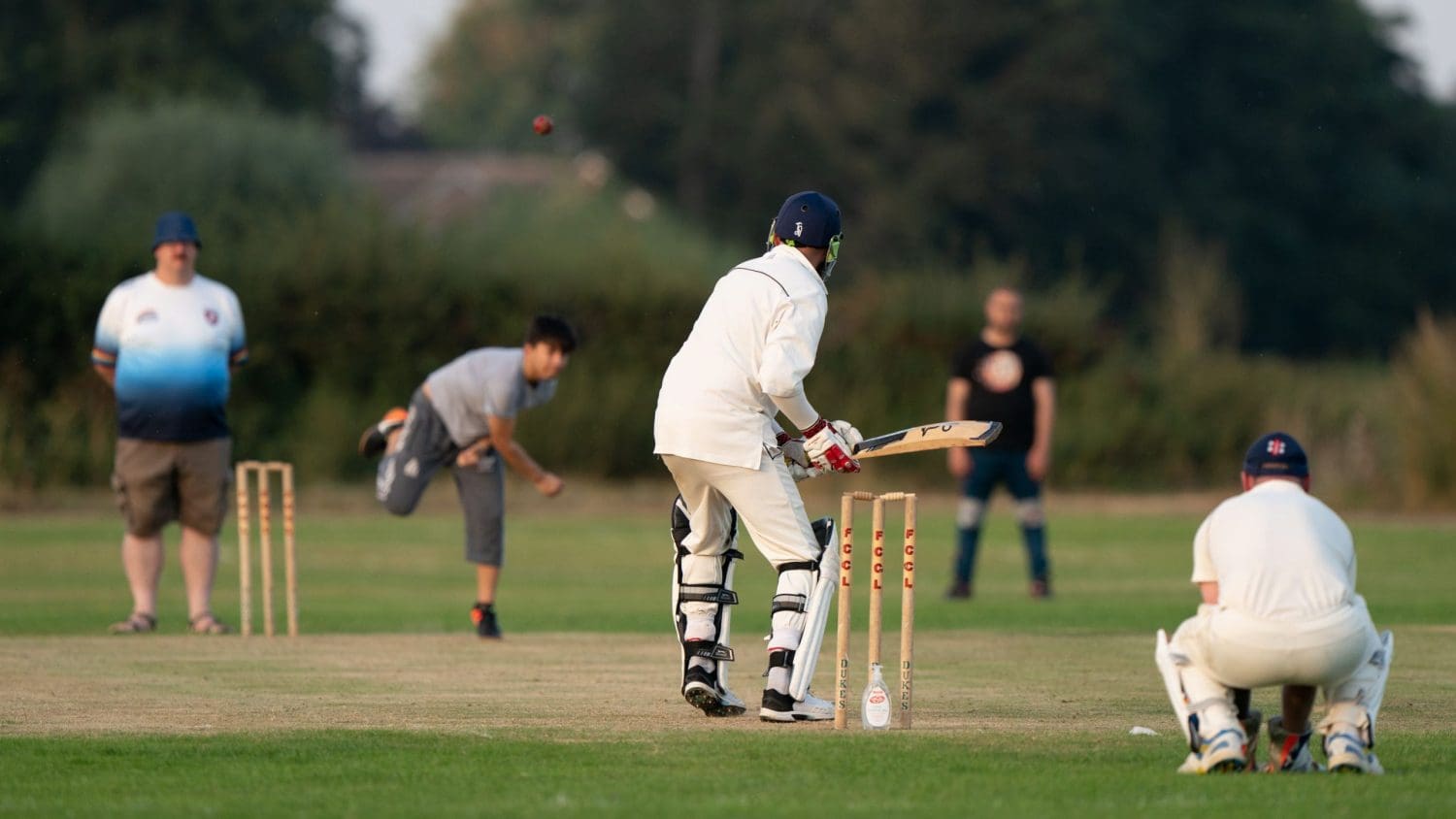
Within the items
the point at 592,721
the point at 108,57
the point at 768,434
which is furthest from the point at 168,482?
the point at 108,57

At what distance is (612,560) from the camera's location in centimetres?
1952

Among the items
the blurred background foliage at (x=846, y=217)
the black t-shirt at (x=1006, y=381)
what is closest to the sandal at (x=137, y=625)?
the black t-shirt at (x=1006, y=381)

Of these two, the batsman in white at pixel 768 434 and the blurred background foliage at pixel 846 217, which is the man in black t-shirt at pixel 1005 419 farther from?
the blurred background foliage at pixel 846 217

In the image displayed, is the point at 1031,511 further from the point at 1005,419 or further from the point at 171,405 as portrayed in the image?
the point at 171,405

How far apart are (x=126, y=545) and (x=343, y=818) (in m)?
6.31

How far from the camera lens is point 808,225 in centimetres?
787

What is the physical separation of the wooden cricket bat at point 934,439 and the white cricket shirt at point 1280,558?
4.35 feet

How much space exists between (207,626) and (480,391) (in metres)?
1.95

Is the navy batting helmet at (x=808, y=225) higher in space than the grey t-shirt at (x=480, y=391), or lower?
higher

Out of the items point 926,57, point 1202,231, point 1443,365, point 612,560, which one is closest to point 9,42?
point 926,57

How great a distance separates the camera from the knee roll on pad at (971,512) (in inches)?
559

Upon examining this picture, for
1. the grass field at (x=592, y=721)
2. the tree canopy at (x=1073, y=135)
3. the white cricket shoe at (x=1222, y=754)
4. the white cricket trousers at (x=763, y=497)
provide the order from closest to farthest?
the grass field at (x=592, y=721), the white cricket shoe at (x=1222, y=754), the white cricket trousers at (x=763, y=497), the tree canopy at (x=1073, y=135)

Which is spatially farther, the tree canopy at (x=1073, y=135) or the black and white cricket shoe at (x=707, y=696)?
the tree canopy at (x=1073, y=135)

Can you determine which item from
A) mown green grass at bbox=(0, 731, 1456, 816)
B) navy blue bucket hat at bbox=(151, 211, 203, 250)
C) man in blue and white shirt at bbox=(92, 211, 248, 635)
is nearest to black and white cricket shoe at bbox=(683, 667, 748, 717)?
mown green grass at bbox=(0, 731, 1456, 816)
